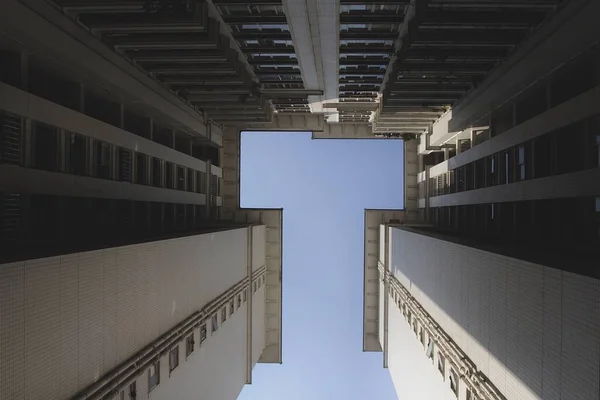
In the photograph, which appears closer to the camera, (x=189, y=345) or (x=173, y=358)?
(x=173, y=358)

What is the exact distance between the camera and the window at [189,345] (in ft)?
71.2

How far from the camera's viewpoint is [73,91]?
22.3m

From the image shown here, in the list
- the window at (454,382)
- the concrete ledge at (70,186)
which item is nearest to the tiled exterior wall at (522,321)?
the window at (454,382)

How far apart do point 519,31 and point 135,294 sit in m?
20.3

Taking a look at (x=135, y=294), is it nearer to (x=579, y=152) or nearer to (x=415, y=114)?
(x=579, y=152)

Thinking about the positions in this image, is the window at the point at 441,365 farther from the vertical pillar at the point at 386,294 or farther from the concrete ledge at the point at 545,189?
the vertical pillar at the point at 386,294

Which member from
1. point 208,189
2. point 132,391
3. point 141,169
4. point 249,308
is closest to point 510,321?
point 132,391

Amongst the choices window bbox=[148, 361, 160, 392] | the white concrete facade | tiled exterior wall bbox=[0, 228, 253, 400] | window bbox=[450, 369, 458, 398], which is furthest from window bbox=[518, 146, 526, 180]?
window bbox=[148, 361, 160, 392]

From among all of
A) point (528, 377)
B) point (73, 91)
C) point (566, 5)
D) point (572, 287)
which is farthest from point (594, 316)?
point (73, 91)

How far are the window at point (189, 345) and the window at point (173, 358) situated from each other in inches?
45.4

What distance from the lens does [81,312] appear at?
12.6m

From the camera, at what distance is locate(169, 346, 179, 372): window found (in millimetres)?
19656

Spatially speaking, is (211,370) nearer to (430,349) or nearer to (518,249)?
(430,349)

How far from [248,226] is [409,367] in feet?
53.6
